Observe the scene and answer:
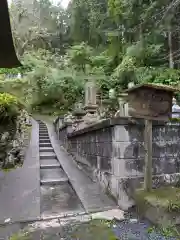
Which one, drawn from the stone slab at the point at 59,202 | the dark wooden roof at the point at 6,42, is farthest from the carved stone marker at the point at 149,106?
the dark wooden roof at the point at 6,42

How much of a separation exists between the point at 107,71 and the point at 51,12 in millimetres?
12701

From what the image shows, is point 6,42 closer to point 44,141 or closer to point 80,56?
point 44,141

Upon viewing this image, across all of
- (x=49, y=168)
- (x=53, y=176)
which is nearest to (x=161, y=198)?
(x=53, y=176)

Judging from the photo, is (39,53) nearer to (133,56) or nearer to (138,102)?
(133,56)

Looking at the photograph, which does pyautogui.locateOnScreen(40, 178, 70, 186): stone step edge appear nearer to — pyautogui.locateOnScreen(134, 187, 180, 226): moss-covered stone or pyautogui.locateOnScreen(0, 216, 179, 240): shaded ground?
pyautogui.locateOnScreen(0, 216, 179, 240): shaded ground

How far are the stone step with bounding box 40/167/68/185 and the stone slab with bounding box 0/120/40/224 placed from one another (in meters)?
0.16

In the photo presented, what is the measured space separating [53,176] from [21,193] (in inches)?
52.4

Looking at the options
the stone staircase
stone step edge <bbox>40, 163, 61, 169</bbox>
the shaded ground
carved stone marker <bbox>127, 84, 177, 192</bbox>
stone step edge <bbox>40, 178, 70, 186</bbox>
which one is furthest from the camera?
stone step edge <bbox>40, 163, 61, 169</bbox>

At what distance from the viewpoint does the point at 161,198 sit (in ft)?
11.0

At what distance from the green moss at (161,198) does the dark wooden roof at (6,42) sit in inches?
109

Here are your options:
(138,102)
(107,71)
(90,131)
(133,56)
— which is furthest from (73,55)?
(138,102)

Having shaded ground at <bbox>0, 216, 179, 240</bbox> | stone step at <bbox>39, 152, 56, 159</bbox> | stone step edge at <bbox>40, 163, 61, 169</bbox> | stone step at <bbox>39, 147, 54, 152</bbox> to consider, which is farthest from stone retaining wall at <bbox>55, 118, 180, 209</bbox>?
stone step at <bbox>39, 147, 54, 152</bbox>

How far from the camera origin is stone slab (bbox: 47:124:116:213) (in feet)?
13.1

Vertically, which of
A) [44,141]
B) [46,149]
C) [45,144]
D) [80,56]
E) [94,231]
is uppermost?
[80,56]
